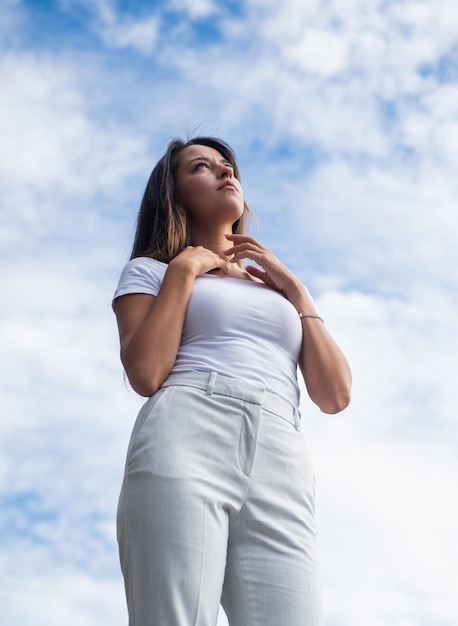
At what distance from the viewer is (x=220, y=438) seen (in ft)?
8.15

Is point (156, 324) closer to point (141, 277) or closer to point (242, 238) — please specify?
point (141, 277)

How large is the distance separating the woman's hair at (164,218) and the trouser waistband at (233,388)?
73cm

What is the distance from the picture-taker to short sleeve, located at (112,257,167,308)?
2.97 m

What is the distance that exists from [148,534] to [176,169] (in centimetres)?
176

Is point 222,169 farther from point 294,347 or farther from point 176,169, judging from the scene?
point 294,347

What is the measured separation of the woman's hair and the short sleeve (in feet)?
0.47

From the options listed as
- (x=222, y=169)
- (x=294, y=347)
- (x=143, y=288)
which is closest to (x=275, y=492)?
(x=294, y=347)

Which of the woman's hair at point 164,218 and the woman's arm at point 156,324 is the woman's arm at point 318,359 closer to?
the woman's arm at point 156,324

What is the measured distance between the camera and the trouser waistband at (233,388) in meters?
2.58

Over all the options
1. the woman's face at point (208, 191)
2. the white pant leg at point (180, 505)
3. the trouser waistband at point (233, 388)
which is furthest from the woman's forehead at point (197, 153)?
the white pant leg at point (180, 505)

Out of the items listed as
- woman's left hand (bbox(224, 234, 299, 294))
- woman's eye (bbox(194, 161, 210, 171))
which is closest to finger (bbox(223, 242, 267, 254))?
woman's left hand (bbox(224, 234, 299, 294))

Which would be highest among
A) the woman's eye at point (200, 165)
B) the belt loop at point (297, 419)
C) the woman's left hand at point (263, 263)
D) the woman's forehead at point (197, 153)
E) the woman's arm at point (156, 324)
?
the woman's forehead at point (197, 153)

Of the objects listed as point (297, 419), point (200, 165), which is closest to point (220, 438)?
point (297, 419)

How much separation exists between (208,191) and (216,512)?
1.50 m
